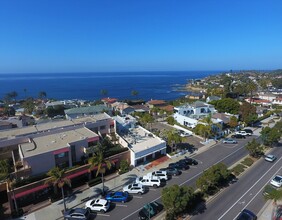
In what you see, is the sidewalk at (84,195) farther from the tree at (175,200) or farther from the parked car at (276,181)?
the parked car at (276,181)

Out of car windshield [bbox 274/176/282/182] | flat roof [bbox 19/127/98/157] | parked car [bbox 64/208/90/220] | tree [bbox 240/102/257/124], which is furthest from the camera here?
tree [bbox 240/102/257/124]

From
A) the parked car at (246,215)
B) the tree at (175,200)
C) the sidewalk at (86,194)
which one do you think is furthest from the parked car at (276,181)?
the sidewalk at (86,194)

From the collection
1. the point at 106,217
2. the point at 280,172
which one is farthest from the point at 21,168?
the point at 280,172

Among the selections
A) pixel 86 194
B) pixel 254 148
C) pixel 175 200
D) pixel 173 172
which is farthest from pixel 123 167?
pixel 254 148

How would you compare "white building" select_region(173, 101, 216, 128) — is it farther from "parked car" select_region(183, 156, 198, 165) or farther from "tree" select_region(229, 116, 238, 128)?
"parked car" select_region(183, 156, 198, 165)

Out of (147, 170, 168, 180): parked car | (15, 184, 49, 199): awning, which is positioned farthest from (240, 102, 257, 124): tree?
(15, 184, 49, 199): awning

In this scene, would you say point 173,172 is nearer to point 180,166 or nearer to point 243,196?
point 180,166
